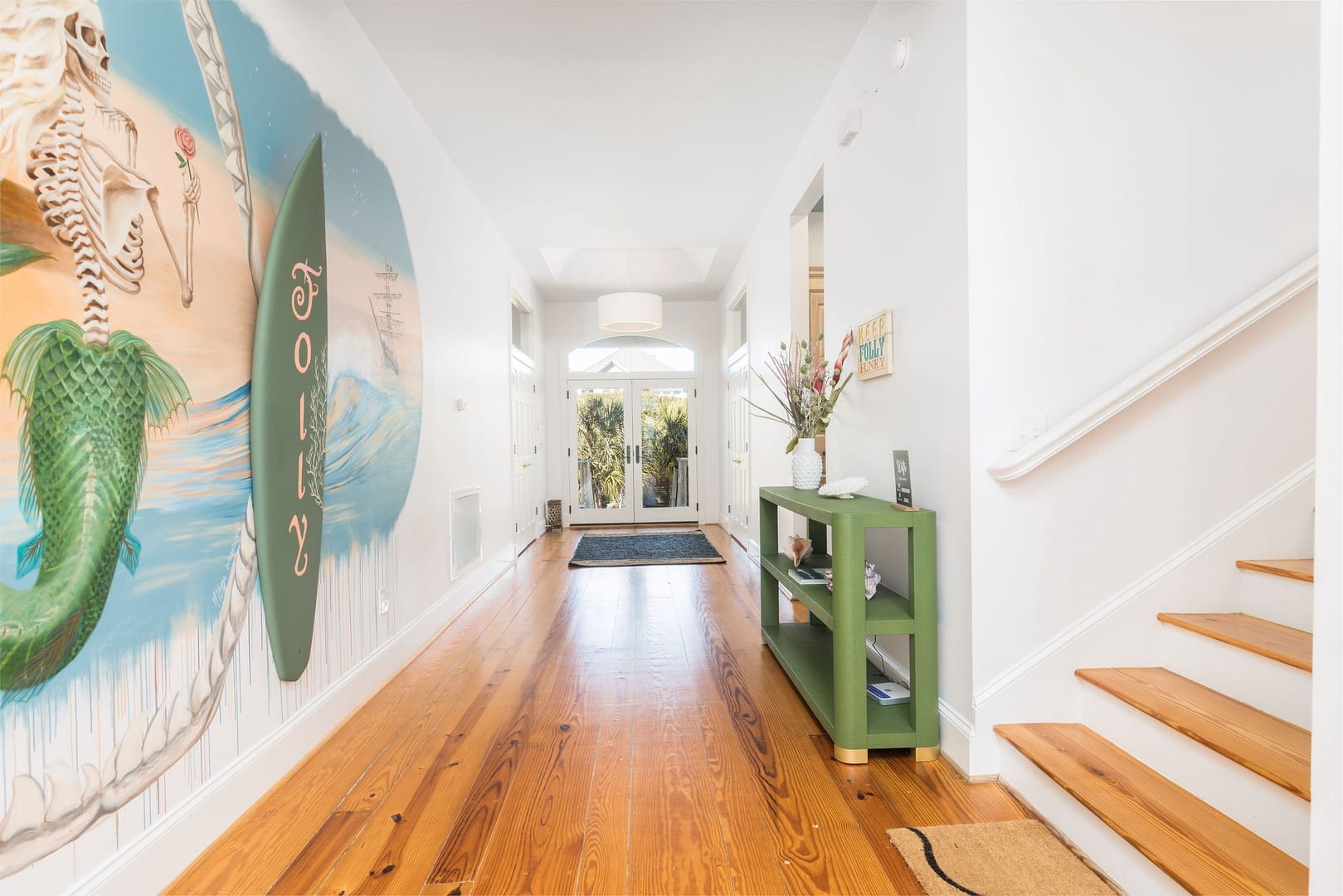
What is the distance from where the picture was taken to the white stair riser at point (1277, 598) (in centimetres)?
170

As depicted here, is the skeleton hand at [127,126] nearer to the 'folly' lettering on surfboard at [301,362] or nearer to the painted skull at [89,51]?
the painted skull at [89,51]

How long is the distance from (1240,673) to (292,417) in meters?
2.69

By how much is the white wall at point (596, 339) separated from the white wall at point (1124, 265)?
5872mm

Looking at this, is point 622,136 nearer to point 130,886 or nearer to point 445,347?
point 445,347

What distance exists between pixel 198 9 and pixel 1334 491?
2.61 metres

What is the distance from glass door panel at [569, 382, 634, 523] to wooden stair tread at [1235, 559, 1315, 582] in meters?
6.42

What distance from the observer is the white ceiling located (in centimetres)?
263

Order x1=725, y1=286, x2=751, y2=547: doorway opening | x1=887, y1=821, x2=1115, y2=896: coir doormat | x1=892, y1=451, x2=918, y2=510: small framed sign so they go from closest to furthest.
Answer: x1=887, y1=821, x2=1115, y2=896: coir doormat < x1=892, y1=451, x2=918, y2=510: small framed sign < x1=725, y1=286, x2=751, y2=547: doorway opening

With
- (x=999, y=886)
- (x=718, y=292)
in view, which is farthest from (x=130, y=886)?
(x=718, y=292)

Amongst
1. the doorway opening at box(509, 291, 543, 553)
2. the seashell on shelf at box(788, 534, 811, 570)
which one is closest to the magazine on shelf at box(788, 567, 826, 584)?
the seashell on shelf at box(788, 534, 811, 570)

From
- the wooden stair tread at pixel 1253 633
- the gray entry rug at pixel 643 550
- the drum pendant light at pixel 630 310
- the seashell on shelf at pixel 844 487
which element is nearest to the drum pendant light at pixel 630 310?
the drum pendant light at pixel 630 310

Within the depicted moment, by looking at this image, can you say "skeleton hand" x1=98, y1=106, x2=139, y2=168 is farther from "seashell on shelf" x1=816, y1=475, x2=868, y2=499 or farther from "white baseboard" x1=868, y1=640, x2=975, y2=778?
"white baseboard" x1=868, y1=640, x2=975, y2=778

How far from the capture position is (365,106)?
2725 millimetres

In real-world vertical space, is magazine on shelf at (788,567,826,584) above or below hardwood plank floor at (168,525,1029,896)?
above
